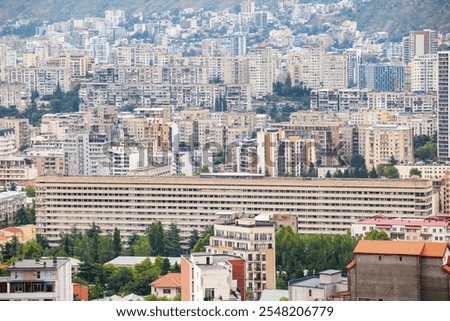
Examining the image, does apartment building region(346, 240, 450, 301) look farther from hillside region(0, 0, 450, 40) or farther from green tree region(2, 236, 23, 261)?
hillside region(0, 0, 450, 40)

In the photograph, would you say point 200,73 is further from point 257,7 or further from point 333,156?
point 333,156

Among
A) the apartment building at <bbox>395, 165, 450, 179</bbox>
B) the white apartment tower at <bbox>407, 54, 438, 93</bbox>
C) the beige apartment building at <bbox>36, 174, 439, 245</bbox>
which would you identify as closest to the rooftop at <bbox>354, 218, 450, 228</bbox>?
the beige apartment building at <bbox>36, 174, 439, 245</bbox>

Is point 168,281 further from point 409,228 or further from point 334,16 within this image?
point 334,16

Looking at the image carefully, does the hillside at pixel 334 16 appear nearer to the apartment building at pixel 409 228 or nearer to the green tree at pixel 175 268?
the apartment building at pixel 409 228

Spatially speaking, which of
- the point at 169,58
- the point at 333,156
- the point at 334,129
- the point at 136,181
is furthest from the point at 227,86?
the point at 136,181

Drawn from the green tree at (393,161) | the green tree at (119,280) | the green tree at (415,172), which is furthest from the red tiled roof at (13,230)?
the green tree at (393,161)

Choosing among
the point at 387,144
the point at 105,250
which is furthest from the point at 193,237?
the point at 387,144

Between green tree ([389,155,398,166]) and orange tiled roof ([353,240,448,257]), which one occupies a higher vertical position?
orange tiled roof ([353,240,448,257])
